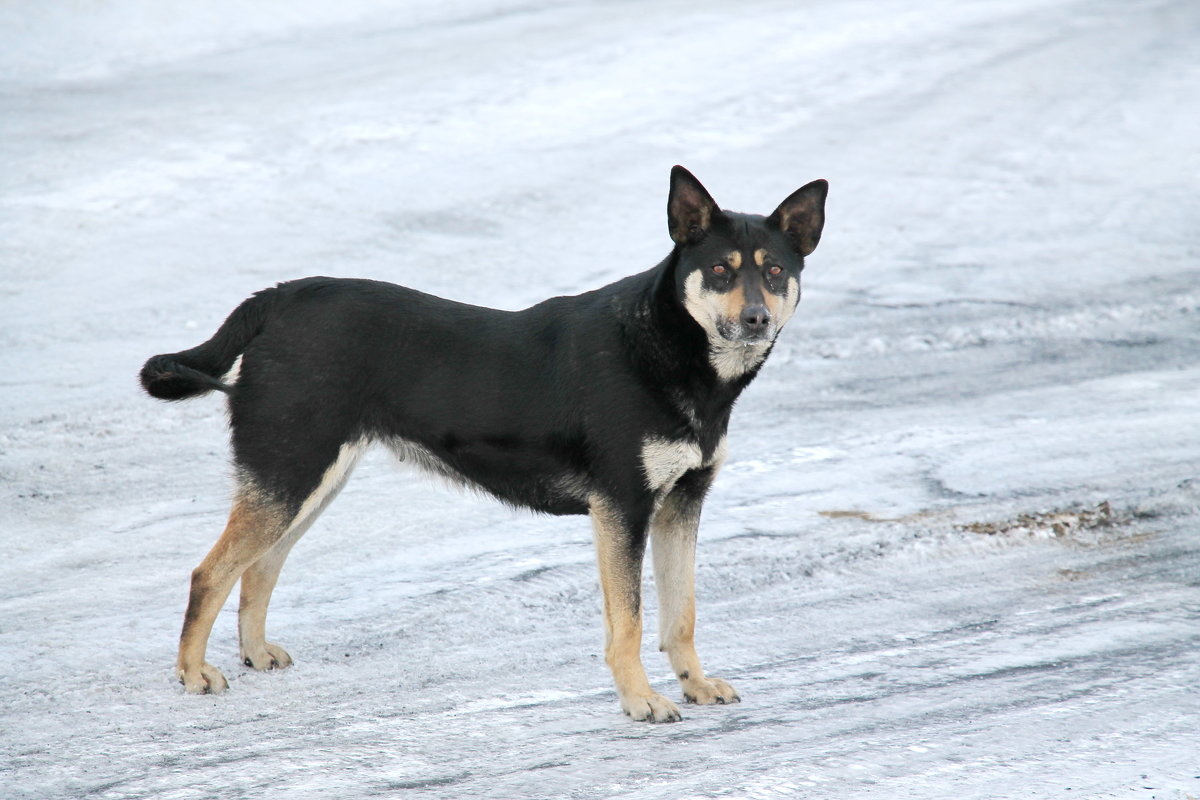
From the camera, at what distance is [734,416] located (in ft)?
27.7

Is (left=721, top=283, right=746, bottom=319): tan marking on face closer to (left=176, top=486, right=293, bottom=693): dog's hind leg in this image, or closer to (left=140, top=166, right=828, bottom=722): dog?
(left=140, top=166, right=828, bottom=722): dog

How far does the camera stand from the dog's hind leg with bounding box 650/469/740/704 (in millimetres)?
5000

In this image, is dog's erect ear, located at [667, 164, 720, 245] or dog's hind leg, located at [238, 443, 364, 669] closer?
dog's erect ear, located at [667, 164, 720, 245]

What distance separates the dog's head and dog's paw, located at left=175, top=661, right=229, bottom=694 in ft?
7.61

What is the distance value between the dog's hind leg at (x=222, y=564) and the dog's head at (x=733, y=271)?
5.97 feet

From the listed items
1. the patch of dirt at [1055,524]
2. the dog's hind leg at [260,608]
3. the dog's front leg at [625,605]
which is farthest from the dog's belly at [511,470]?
the patch of dirt at [1055,524]

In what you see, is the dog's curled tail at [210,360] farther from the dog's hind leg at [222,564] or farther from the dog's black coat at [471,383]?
the dog's hind leg at [222,564]

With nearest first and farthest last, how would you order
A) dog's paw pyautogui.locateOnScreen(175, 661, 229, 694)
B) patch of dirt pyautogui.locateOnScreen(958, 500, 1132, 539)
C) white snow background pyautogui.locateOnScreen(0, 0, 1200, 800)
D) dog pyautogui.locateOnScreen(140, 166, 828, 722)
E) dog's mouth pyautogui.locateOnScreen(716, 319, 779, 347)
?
white snow background pyautogui.locateOnScreen(0, 0, 1200, 800)
dog's mouth pyautogui.locateOnScreen(716, 319, 779, 347)
dog pyautogui.locateOnScreen(140, 166, 828, 722)
dog's paw pyautogui.locateOnScreen(175, 661, 229, 694)
patch of dirt pyautogui.locateOnScreen(958, 500, 1132, 539)

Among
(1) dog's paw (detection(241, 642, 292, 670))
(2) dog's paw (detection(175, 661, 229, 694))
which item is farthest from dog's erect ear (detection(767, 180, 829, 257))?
(2) dog's paw (detection(175, 661, 229, 694))

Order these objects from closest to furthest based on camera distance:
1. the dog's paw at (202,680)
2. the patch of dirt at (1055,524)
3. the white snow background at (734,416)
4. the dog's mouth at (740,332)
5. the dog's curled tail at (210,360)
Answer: the white snow background at (734,416) < the dog's mouth at (740,332) < the dog's paw at (202,680) < the dog's curled tail at (210,360) < the patch of dirt at (1055,524)

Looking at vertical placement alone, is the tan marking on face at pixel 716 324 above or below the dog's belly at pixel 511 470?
above

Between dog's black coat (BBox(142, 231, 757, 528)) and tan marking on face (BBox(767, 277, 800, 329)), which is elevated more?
tan marking on face (BBox(767, 277, 800, 329))

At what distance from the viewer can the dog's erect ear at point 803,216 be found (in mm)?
5035

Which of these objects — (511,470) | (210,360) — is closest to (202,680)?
(210,360)
